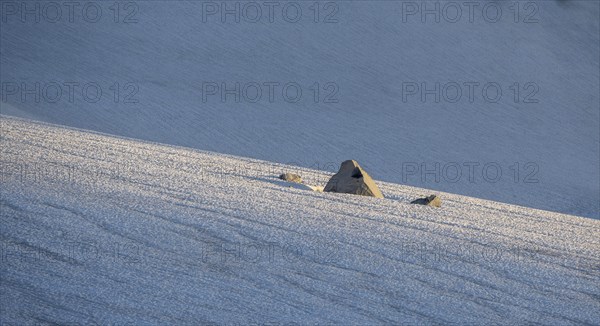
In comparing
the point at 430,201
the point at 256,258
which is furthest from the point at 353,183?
the point at 256,258

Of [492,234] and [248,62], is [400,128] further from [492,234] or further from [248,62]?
[492,234]

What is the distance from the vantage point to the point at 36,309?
69.3 inches

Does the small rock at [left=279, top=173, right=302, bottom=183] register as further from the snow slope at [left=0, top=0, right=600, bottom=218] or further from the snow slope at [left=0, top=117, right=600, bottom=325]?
the snow slope at [left=0, top=0, right=600, bottom=218]

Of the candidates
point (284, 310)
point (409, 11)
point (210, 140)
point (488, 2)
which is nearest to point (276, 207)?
point (284, 310)

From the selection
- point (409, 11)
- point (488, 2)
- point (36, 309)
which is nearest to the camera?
point (36, 309)

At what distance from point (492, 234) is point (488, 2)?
46.4 feet

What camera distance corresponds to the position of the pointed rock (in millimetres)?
3826

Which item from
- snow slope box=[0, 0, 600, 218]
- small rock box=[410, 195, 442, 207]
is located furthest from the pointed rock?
snow slope box=[0, 0, 600, 218]

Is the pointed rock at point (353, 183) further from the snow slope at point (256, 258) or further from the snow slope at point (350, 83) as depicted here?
the snow slope at point (350, 83)

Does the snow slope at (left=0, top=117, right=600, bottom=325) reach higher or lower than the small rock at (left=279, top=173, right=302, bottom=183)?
higher

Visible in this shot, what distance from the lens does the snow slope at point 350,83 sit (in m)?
10.4

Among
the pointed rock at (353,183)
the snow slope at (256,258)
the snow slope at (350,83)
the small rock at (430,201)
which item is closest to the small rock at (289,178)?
the pointed rock at (353,183)

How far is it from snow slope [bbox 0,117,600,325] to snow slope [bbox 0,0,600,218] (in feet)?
20.4

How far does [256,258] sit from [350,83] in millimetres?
10939
